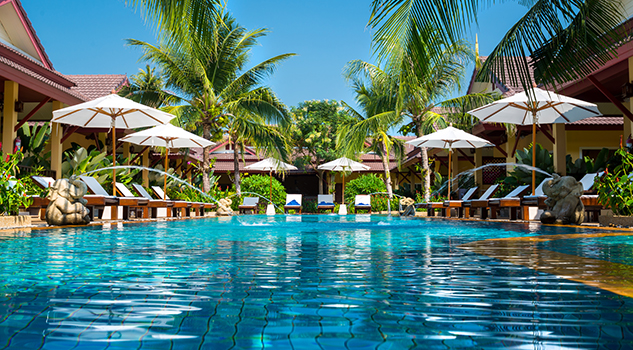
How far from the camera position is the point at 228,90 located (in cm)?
1853

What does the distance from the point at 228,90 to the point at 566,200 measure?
41.8 feet

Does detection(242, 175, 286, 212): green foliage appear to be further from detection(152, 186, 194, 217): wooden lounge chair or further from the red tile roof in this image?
detection(152, 186, 194, 217): wooden lounge chair

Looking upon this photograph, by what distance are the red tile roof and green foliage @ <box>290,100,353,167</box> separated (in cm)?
1043

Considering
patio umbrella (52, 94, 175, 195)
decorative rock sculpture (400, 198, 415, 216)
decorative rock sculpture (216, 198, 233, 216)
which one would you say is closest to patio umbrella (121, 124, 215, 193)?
patio umbrella (52, 94, 175, 195)

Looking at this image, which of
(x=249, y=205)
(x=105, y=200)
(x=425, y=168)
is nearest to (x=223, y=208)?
(x=249, y=205)

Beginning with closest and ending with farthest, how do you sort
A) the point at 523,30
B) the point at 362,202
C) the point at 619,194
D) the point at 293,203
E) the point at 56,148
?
1. the point at 523,30
2. the point at 619,194
3. the point at 56,148
4. the point at 362,202
5. the point at 293,203

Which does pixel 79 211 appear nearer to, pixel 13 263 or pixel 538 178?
pixel 13 263

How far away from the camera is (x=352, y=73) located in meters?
21.8

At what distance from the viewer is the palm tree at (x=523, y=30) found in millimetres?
5895

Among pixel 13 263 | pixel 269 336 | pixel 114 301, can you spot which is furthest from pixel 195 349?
pixel 13 263

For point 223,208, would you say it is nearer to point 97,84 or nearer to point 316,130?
point 97,84

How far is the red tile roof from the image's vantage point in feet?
63.1

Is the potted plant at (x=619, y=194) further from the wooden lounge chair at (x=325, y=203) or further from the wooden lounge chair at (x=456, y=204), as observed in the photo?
the wooden lounge chair at (x=325, y=203)

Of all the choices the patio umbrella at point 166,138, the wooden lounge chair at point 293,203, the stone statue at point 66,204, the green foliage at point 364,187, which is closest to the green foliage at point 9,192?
the stone statue at point 66,204
